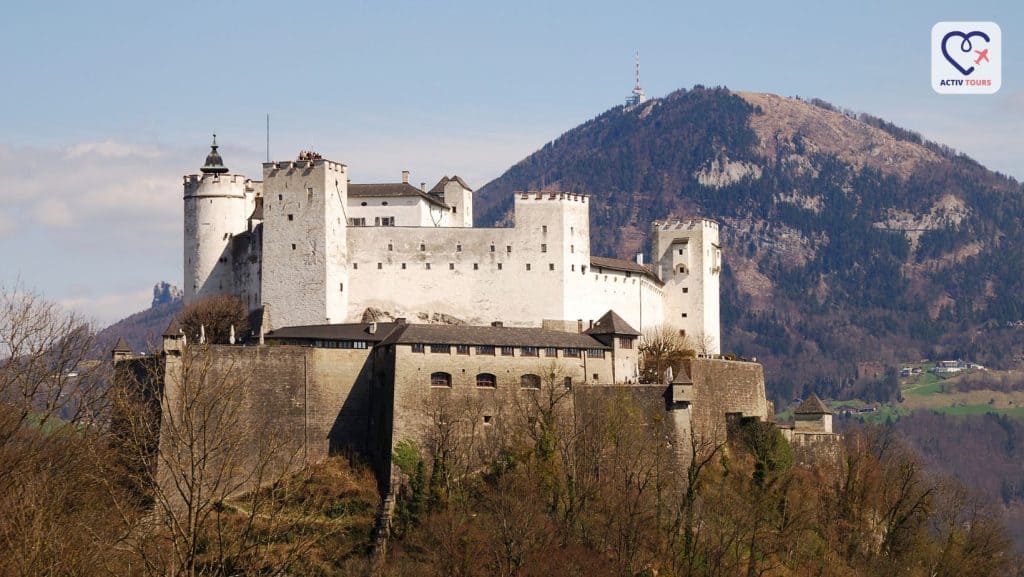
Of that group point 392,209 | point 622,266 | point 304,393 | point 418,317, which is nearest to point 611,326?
point 418,317

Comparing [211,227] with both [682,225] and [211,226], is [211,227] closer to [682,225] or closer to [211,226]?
[211,226]

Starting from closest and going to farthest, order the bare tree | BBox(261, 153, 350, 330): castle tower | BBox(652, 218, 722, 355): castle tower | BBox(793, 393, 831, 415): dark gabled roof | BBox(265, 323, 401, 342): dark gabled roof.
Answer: BBox(265, 323, 401, 342): dark gabled roof, BBox(261, 153, 350, 330): castle tower, the bare tree, BBox(793, 393, 831, 415): dark gabled roof, BBox(652, 218, 722, 355): castle tower

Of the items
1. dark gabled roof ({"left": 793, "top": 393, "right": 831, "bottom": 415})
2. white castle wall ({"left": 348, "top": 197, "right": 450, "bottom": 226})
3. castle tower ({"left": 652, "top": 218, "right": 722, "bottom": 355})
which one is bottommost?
dark gabled roof ({"left": 793, "top": 393, "right": 831, "bottom": 415})

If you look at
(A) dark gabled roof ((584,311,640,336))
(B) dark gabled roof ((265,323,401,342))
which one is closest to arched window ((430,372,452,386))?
(B) dark gabled roof ((265,323,401,342))

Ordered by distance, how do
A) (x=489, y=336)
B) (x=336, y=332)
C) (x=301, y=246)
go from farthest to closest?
(x=301, y=246)
(x=336, y=332)
(x=489, y=336)

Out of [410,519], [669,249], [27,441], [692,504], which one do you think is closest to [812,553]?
[692,504]

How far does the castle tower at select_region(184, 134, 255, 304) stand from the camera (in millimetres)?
91625

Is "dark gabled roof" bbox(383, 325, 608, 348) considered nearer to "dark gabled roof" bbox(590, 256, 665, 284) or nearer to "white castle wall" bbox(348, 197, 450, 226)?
"dark gabled roof" bbox(590, 256, 665, 284)

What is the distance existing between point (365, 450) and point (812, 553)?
71.9 ft

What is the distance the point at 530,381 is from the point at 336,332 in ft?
33.4

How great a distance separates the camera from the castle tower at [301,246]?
285ft

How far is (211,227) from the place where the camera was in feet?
302

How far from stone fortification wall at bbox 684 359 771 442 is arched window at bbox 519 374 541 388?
8.04 meters

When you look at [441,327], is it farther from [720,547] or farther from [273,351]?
[720,547]
